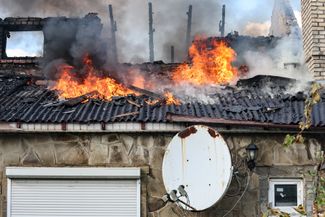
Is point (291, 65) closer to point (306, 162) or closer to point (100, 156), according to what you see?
point (306, 162)

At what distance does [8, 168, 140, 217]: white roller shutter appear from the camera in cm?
868

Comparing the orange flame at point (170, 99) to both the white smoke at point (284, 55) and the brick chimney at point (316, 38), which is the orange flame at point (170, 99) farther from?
the brick chimney at point (316, 38)

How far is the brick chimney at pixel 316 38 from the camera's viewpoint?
10812mm

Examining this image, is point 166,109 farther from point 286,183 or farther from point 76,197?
point 286,183

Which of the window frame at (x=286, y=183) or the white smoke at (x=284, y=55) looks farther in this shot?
the white smoke at (x=284, y=55)

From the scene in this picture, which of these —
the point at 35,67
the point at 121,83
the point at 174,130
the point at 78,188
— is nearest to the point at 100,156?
the point at 78,188

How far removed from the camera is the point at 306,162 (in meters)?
8.59

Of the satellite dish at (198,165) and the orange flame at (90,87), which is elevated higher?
the orange flame at (90,87)

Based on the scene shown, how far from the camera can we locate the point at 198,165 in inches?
323

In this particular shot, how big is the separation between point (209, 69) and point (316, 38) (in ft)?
7.95

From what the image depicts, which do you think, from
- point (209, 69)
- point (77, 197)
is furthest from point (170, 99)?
point (77, 197)

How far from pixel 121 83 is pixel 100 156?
231 centimetres

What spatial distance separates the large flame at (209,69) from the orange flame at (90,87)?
60.3 inches

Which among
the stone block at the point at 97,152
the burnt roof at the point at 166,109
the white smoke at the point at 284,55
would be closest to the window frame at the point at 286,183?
the burnt roof at the point at 166,109
